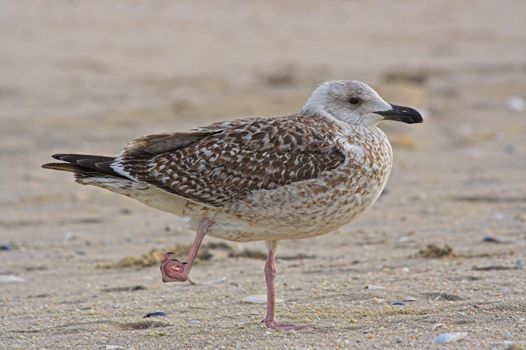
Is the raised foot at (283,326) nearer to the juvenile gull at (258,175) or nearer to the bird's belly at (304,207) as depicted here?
the juvenile gull at (258,175)

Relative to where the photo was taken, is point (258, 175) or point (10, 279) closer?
point (258, 175)

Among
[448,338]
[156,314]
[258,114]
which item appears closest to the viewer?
[448,338]

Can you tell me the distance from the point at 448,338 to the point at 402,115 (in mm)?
1837

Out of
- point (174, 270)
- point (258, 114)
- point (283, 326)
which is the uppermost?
point (258, 114)

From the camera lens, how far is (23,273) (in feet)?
30.5

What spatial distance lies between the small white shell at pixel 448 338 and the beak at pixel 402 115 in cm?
174

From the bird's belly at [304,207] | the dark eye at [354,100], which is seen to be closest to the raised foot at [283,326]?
the bird's belly at [304,207]

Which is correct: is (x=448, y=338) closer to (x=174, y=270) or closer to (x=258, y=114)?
(x=174, y=270)

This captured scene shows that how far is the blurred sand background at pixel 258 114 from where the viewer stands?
24.0 ft

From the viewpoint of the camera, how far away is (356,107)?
772 cm

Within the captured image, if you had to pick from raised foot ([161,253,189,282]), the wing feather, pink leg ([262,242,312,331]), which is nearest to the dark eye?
the wing feather

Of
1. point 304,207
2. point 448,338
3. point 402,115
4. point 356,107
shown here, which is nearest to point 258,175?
point 304,207

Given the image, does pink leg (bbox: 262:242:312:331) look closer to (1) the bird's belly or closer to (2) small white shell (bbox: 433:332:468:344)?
(1) the bird's belly

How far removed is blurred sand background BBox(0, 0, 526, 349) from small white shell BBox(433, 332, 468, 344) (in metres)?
0.06
